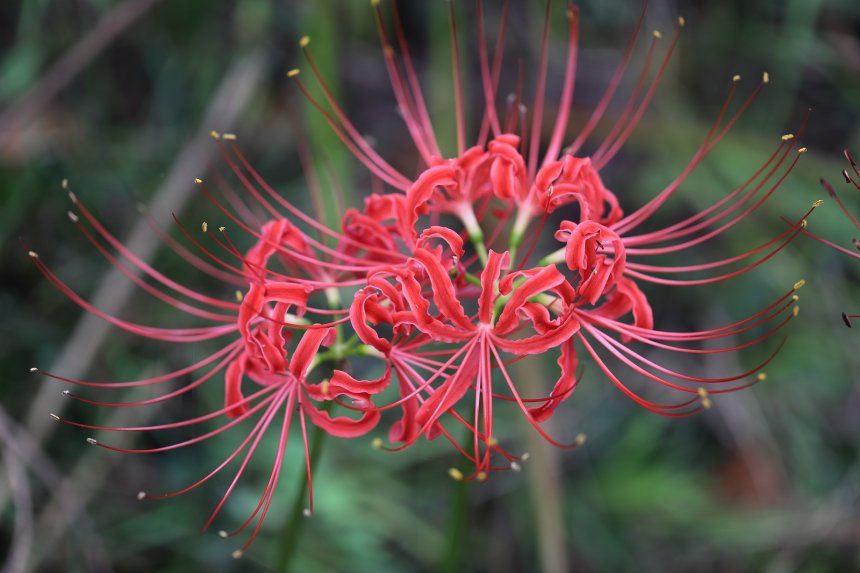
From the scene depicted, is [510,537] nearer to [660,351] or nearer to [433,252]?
[660,351]

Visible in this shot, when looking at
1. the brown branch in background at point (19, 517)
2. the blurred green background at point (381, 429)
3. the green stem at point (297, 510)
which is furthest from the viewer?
the blurred green background at point (381, 429)

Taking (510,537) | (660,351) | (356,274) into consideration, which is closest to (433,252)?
(356,274)

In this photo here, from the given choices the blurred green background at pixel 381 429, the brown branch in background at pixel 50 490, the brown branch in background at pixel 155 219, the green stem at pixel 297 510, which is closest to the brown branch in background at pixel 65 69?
the blurred green background at pixel 381 429

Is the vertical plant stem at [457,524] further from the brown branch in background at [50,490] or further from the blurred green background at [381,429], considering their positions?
the brown branch in background at [50,490]

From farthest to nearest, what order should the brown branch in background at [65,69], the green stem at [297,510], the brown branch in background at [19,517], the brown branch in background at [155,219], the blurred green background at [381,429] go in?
the brown branch in background at [65,69]
the blurred green background at [381,429]
the brown branch in background at [155,219]
the brown branch in background at [19,517]
the green stem at [297,510]

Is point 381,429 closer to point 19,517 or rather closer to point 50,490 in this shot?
point 50,490

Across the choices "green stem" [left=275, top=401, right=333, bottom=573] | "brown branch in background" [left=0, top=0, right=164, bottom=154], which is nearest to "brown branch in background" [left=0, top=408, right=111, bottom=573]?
"green stem" [left=275, top=401, right=333, bottom=573]
